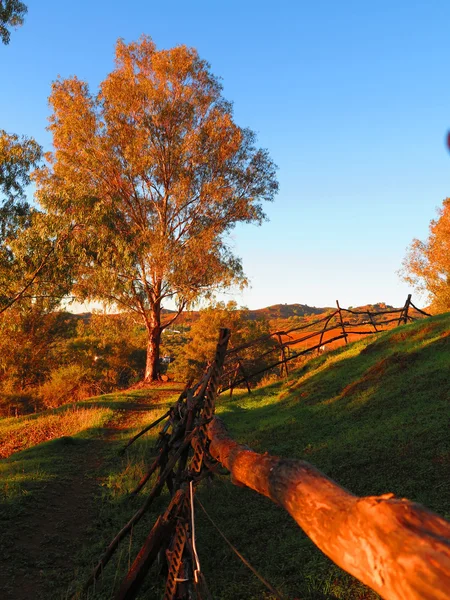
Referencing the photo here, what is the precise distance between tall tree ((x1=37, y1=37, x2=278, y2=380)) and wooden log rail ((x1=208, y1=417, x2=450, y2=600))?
23.4 m

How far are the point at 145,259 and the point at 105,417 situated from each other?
38.1ft

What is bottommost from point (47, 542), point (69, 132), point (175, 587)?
point (47, 542)

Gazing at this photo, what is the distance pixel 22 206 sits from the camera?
754 inches

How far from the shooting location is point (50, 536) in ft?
22.7

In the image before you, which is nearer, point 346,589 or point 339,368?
point 346,589

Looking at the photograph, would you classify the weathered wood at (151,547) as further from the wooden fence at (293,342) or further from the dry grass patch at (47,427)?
the dry grass patch at (47,427)

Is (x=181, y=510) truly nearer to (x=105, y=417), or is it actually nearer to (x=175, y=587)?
(x=175, y=587)

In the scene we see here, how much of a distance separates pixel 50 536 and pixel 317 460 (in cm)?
466

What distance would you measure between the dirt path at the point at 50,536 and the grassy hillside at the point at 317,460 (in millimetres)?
194

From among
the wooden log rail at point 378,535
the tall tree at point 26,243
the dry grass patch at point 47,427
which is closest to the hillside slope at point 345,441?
the wooden log rail at point 378,535

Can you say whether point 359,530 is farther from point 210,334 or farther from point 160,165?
point 210,334

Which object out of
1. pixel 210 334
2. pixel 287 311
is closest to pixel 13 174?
pixel 210 334

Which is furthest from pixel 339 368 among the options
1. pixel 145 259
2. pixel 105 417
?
pixel 145 259

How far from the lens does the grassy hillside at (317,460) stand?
507 cm
